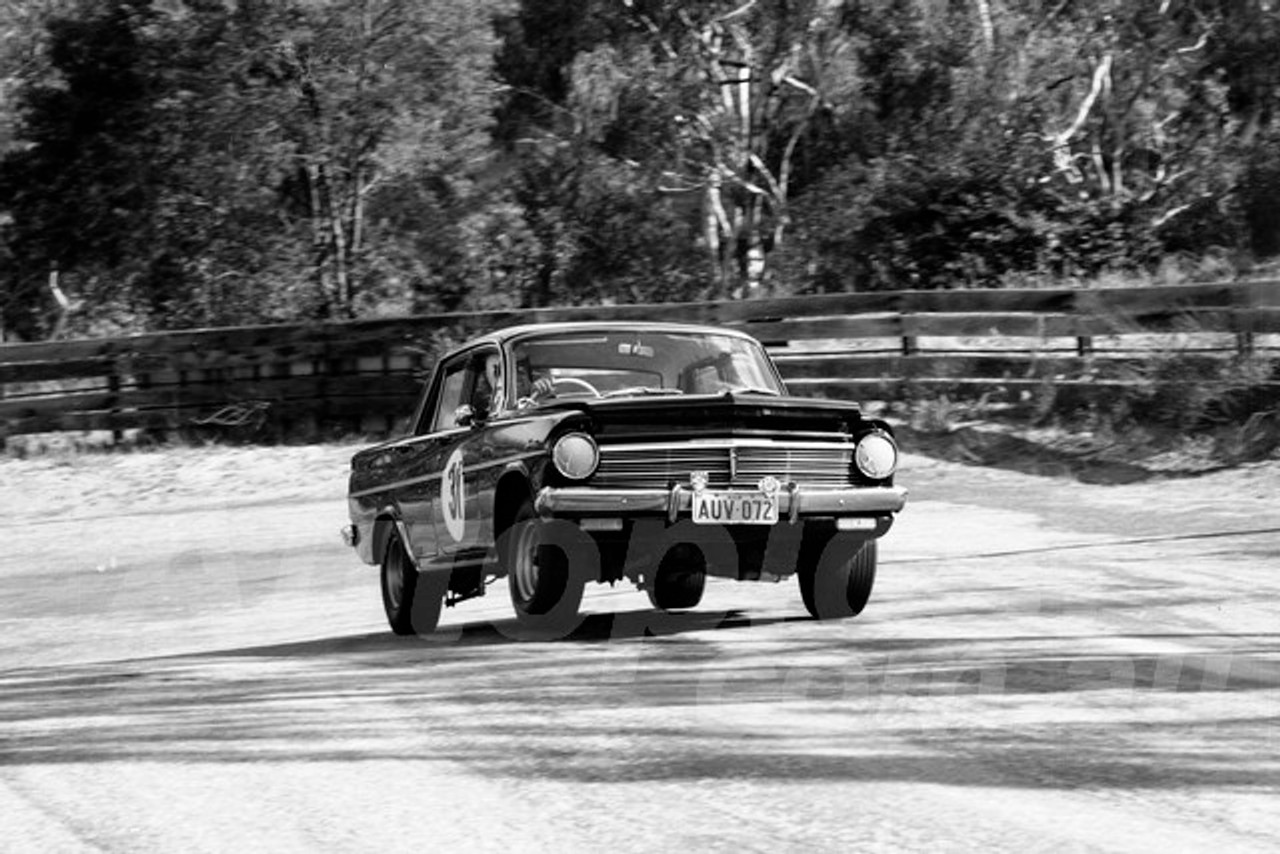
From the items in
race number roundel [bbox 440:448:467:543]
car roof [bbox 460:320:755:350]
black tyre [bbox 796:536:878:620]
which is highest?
car roof [bbox 460:320:755:350]

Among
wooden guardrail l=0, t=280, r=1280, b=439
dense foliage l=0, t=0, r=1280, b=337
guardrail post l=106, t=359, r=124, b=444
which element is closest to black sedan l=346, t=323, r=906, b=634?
wooden guardrail l=0, t=280, r=1280, b=439

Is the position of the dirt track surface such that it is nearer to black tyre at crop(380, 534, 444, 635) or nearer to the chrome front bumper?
black tyre at crop(380, 534, 444, 635)

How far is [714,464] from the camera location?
397 inches

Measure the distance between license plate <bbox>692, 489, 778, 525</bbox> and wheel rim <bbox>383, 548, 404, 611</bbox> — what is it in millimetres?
2657

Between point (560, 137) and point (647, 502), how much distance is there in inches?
1199

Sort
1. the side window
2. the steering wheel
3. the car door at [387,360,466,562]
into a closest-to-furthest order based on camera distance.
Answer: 1. the steering wheel
2. the car door at [387,360,466,562]
3. the side window

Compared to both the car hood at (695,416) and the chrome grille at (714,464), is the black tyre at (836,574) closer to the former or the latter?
the chrome grille at (714,464)

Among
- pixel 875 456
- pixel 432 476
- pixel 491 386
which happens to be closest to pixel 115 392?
pixel 432 476

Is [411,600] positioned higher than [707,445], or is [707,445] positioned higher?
[707,445]

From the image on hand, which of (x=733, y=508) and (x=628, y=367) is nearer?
(x=733, y=508)

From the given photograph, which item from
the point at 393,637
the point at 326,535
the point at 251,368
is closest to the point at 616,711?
the point at 393,637

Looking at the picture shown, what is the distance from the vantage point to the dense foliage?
3419 cm

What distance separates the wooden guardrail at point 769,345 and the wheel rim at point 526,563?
35.6 ft

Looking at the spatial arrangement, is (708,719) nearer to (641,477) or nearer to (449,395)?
(641,477)
